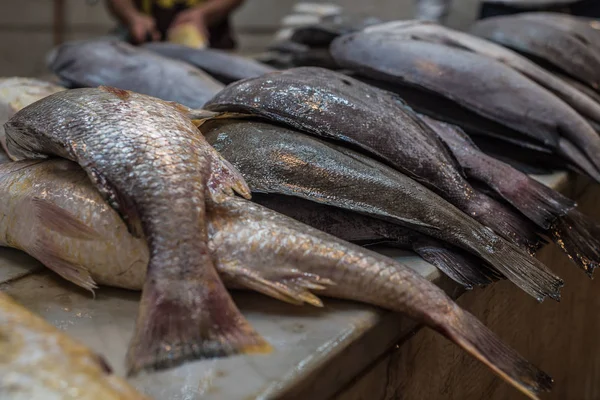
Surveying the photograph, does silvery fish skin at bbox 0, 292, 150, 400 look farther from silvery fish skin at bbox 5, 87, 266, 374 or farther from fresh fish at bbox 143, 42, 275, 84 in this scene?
fresh fish at bbox 143, 42, 275, 84

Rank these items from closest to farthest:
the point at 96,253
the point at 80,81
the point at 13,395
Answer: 1. the point at 13,395
2. the point at 96,253
3. the point at 80,81

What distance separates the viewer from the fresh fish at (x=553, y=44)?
2.50 m

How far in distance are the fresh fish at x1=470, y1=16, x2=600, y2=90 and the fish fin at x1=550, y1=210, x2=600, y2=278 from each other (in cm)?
115

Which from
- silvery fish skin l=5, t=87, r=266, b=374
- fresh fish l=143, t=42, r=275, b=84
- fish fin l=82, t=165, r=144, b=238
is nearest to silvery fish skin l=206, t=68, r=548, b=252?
silvery fish skin l=5, t=87, r=266, b=374

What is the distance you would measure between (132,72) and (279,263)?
1673 mm

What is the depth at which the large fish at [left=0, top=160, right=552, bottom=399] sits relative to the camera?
1039 mm

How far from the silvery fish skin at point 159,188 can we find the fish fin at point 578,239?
0.88m

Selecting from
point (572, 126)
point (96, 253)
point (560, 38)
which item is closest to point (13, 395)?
point (96, 253)

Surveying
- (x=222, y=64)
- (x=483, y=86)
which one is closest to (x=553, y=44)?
(x=483, y=86)

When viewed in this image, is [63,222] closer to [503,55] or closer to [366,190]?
[366,190]

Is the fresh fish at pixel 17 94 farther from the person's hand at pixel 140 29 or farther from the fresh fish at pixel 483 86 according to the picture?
the person's hand at pixel 140 29

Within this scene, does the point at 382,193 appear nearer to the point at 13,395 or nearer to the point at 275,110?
the point at 275,110

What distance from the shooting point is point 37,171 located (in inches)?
50.1

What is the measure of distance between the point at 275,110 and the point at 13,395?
90 centimetres
